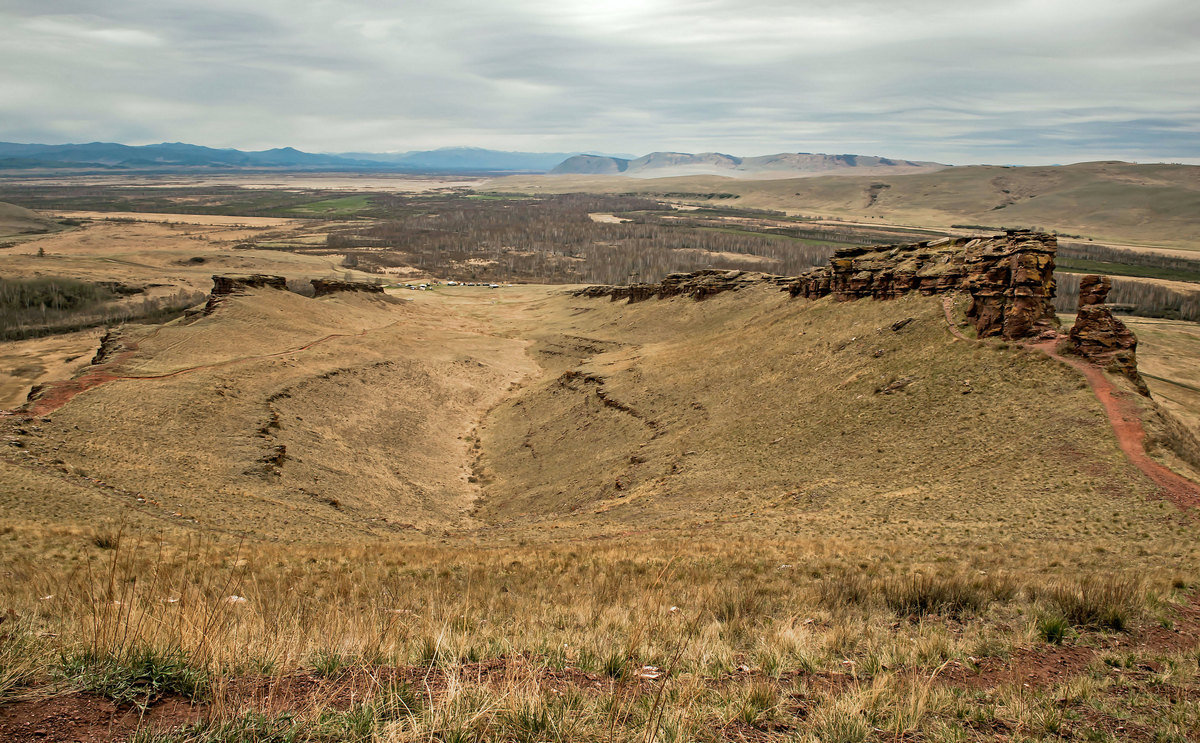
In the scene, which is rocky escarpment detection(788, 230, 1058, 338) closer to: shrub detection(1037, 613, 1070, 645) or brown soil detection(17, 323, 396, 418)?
shrub detection(1037, 613, 1070, 645)

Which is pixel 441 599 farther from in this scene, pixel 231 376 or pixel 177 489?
pixel 231 376

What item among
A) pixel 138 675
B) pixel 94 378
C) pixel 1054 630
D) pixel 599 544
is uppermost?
pixel 138 675

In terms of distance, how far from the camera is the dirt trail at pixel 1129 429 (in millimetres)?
16109

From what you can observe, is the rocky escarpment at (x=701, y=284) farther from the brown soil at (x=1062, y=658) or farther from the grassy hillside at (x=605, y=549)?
the brown soil at (x=1062, y=658)

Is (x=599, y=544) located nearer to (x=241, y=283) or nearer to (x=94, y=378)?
(x=94, y=378)

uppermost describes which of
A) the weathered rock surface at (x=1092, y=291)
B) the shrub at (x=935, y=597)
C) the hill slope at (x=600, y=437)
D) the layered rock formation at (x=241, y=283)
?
the weathered rock surface at (x=1092, y=291)

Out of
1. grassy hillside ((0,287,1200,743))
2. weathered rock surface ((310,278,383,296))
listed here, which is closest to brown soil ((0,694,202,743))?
grassy hillside ((0,287,1200,743))

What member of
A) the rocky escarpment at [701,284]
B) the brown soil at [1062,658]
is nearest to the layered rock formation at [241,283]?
the rocky escarpment at [701,284]

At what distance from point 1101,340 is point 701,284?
42277mm

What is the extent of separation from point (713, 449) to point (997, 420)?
36.8ft

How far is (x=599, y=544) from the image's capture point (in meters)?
17.4

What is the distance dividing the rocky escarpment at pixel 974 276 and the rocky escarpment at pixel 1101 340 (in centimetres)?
202

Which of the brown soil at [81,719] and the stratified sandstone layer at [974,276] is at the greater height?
the stratified sandstone layer at [974,276]

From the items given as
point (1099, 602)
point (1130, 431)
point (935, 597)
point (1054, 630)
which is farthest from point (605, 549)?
point (1130, 431)
